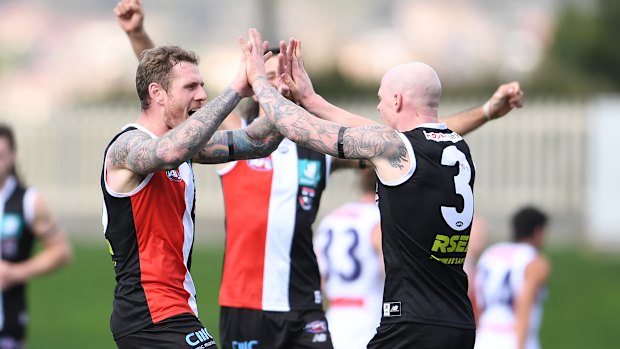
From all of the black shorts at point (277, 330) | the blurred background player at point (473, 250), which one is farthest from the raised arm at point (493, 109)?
the blurred background player at point (473, 250)

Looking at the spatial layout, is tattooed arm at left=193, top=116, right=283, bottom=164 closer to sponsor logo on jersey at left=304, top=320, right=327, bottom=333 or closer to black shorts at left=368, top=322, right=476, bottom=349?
black shorts at left=368, top=322, right=476, bottom=349

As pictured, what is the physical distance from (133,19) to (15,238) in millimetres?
2686

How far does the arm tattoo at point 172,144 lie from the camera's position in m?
6.33

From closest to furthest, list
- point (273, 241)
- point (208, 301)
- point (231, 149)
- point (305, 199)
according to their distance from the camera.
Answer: point (231, 149), point (273, 241), point (305, 199), point (208, 301)

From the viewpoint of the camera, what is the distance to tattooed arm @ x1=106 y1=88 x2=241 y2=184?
6.33 metres

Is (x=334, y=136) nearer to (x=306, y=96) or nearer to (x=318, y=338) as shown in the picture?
(x=306, y=96)

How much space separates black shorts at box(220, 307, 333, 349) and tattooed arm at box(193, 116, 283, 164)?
4.87 feet

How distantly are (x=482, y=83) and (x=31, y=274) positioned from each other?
28.4 meters

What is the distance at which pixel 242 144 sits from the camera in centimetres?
720

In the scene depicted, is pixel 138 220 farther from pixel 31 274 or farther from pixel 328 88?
pixel 328 88

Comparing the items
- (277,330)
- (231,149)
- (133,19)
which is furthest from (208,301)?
(231,149)

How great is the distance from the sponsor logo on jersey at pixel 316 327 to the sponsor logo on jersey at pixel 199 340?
5.56ft

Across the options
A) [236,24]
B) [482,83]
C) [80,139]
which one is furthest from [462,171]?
[236,24]

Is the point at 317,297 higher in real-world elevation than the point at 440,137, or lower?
lower
